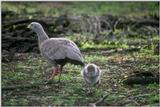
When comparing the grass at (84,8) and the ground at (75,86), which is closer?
the ground at (75,86)

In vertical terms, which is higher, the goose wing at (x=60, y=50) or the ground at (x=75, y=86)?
the goose wing at (x=60, y=50)

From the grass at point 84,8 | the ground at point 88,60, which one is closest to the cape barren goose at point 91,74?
the ground at point 88,60

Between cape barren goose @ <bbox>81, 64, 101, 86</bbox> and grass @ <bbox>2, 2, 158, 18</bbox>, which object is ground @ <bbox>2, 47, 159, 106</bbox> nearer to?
cape barren goose @ <bbox>81, 64, 101, 86</bbox>

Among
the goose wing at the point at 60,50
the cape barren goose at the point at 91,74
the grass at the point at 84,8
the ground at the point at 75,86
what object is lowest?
the ground at the point at 75,86

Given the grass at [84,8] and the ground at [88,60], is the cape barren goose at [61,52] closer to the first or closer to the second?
the ground at [88,60]

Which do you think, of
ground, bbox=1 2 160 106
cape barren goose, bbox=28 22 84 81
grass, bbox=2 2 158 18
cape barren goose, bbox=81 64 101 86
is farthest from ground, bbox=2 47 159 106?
grass, bbox=2 2 158 18

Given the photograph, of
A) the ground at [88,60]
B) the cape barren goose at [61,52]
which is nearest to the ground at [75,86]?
the ground at [88,60]

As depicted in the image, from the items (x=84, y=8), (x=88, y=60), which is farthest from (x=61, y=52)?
(x=84, y=8)

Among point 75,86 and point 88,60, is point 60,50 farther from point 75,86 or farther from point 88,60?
point 88,60

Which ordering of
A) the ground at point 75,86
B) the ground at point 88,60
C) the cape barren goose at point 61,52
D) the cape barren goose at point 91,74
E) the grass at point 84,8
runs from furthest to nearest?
the grass at point 84,8, the cape barren goose at point 61,52, the cape barren goose at point 91,74, the ground at point 88,60, the ground at point 75,86

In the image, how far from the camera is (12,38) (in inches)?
648

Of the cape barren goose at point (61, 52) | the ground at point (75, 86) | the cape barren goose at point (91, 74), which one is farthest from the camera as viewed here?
the cape barren goose at point (61, 52)

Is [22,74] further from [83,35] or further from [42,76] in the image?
[83,35]

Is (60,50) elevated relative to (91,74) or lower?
elevated
